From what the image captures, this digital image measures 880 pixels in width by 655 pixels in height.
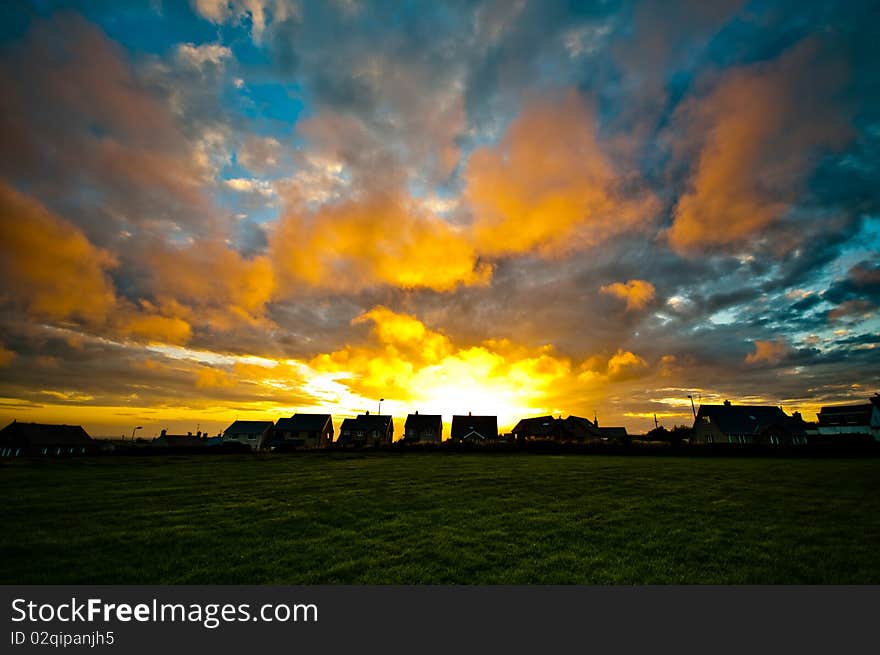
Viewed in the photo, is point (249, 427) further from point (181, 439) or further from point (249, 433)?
point (181, 439)

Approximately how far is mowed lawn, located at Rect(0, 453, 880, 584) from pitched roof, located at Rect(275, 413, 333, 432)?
3028 inches

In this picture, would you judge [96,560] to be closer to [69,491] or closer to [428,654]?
[428,654]

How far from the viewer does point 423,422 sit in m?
94.9

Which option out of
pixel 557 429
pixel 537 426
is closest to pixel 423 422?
pixel 537 426

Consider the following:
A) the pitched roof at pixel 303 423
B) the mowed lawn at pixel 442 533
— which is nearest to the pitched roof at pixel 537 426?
the pitched roof at pixel 303 423

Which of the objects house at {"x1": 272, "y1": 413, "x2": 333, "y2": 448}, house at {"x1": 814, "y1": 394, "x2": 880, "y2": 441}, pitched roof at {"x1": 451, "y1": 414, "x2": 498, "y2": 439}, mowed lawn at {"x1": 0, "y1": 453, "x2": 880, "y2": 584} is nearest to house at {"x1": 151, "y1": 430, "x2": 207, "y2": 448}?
house at {"x1": 272, "y1": 413, "x2": 333, "y2": 448}

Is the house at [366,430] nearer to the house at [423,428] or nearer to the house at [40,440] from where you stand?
A: the house at [423,428]

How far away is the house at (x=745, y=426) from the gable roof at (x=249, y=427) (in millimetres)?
103853

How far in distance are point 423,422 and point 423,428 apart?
2.02 m

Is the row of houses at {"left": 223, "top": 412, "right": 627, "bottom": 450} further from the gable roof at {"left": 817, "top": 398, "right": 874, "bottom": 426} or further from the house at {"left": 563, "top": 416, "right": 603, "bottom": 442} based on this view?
the gable roof at {"left": 817, "top": 398, "right": 874, "bottom": 426}

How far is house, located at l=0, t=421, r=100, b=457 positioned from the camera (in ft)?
255

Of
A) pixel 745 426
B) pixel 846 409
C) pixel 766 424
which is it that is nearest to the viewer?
pixel 745 426

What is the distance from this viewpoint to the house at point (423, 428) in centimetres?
9175

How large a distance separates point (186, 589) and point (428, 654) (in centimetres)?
489
